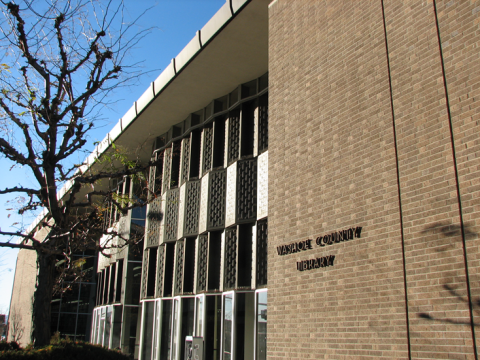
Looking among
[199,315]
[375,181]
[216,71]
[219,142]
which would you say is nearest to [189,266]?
[199,315]

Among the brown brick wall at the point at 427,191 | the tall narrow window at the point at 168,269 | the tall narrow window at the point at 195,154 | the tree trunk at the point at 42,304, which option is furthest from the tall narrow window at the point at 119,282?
the brown brick wall at the point at 427,191

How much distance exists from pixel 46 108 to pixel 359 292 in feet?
25.0

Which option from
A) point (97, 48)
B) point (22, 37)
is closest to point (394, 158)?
point (97, 48)

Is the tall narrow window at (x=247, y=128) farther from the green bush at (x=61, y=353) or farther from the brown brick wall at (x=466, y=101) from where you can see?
the brown brick wall at (x=466, y=101)

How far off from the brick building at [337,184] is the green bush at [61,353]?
2369mm

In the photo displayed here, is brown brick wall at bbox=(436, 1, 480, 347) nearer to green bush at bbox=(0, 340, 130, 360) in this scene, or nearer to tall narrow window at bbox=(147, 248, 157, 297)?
green bush at bbox=(0, 340, 130, 360)

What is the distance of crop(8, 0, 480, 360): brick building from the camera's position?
6582 millimetres

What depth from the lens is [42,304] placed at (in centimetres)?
988

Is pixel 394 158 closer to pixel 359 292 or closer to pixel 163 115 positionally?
pixel 359 292

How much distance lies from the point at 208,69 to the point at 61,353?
29.7ft

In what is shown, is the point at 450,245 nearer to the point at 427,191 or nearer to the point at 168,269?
the point at 427,191

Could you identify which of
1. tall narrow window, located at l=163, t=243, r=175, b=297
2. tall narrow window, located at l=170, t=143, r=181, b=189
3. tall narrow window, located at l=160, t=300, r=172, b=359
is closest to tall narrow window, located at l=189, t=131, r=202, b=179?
tall narrow window, located at l=170, t=143, r=181, b=189

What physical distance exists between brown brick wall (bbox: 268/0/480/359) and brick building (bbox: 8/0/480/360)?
23 millimetres

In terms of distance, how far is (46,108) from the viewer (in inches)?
408
